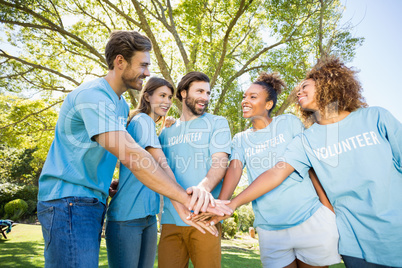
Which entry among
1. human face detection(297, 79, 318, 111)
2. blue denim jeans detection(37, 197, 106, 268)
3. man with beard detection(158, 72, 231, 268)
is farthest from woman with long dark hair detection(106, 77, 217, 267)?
human face detection(297, 79, 318, 111)

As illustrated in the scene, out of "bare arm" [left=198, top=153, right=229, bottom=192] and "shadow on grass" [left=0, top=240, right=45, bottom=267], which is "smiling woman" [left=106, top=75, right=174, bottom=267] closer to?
"bare arm" [left=198, top=153, right=229, bottom=192]

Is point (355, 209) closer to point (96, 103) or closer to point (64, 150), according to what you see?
point (96, 103)

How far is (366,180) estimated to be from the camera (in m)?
1.83

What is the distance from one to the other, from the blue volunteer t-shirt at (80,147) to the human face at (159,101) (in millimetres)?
1172

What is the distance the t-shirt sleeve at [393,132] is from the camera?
1.85 meters

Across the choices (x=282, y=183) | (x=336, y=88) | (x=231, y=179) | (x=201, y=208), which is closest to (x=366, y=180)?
(x=282, y=183)

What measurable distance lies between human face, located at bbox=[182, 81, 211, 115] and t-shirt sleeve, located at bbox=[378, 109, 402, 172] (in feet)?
5.67

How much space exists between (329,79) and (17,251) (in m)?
11.1

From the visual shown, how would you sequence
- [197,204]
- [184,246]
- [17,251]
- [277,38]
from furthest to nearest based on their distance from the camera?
[277,38] → [17,251] → [184,246] → [197,204]

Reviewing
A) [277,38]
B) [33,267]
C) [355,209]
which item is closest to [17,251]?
[33,267]

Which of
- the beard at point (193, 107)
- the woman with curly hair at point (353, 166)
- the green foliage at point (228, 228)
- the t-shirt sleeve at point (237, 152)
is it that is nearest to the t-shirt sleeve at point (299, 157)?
the woman with curly hair at point (353, 166)

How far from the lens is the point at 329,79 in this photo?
2.31 m

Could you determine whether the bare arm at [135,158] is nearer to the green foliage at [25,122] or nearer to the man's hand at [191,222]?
the man's hand at [191,222]

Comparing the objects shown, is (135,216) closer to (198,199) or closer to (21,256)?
(198,199)
